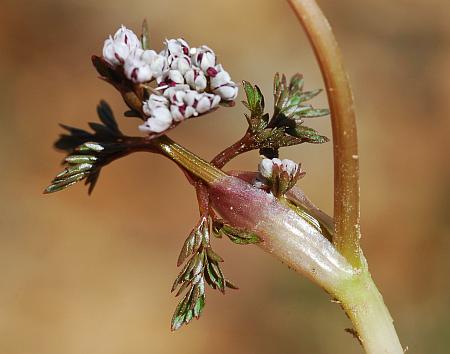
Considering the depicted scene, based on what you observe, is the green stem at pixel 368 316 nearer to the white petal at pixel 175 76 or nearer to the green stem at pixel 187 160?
the green stem at pixel 187 160

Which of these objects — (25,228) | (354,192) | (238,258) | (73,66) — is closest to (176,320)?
(354,192)

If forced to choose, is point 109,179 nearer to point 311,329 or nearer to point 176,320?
point 311,329

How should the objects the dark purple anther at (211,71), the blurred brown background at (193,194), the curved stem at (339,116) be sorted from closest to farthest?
the curved stem at (339,116), the dark purple anther at (211,71), the blurred brown background at (193,194)

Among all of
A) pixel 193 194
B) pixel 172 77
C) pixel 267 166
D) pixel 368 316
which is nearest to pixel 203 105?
pixel 172 77

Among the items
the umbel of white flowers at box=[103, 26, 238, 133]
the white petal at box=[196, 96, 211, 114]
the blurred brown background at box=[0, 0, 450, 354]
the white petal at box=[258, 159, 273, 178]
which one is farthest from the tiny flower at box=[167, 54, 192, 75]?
the blurred brown background at box=[0, 0, 450, 354]

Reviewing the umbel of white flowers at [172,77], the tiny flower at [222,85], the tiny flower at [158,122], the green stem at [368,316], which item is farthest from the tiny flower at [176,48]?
the green stem at [368,316]

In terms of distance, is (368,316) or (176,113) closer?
(176,113)

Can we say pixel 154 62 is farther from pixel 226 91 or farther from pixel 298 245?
pixel 298 245
